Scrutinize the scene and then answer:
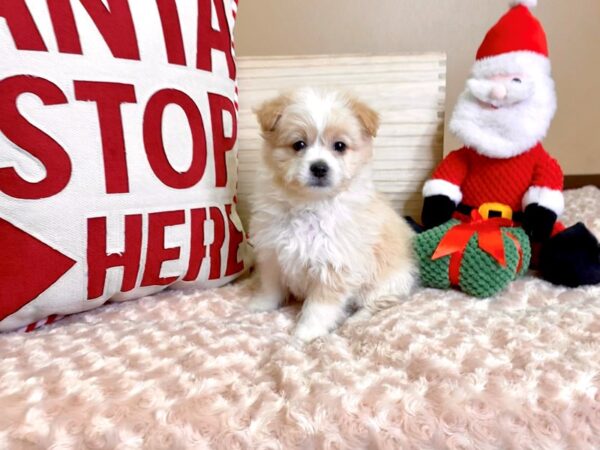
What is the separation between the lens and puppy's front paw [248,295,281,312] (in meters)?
1.17

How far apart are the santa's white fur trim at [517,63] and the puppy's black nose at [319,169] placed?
57 centimetres

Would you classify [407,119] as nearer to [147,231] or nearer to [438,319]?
[438,319]

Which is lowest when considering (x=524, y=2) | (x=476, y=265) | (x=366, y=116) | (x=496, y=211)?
(x=476, y=265)

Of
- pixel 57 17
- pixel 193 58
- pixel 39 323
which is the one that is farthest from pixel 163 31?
pixel 39 323

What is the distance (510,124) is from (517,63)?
162 mm

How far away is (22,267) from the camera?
2.78ft

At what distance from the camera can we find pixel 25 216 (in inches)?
33.2

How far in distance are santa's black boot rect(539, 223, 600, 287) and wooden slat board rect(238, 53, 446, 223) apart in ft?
1.58

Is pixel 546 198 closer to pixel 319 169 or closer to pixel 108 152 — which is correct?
pixel 319 169

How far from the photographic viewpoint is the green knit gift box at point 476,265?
1105 millimetres

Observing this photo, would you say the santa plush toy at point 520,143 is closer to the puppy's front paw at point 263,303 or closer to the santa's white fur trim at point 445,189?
the santa's white fur trim at point 445,189

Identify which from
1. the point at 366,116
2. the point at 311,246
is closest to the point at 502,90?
the point at 366,116

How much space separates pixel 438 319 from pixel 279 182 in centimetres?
50

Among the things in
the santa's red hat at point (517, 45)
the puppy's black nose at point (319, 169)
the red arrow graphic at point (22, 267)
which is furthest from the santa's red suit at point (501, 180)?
the red arrow graphic at point (22, 267)
